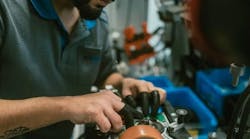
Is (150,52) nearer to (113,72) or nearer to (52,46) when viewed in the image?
(113,72)

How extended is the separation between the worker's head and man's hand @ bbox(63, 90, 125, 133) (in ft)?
0.85

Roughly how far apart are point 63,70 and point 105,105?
0.29 meters

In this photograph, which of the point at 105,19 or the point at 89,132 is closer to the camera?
the point at 89,132

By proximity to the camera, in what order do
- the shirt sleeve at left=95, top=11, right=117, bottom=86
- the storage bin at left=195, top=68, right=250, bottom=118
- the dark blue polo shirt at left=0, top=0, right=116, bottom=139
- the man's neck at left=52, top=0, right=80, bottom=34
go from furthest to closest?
the storage bin at left=195, top=68, right=250, bottom=118 → the shirt sleeve at left=95, top=11, right=117, bottom=86 → the man's neck at left=52, top=0, right=80, bottom=34 → the dark blue polo shirt at left=0, top=0, right=116, bottom=139

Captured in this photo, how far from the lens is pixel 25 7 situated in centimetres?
88

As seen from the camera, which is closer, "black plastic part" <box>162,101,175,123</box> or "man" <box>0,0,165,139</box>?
"man" <box>0,0,165,139</box>

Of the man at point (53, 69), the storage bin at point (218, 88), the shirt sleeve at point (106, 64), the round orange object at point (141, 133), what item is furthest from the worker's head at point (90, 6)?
the storage bin at point (218, 88)

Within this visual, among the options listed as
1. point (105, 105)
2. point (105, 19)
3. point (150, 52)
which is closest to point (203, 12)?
point (105, 105)

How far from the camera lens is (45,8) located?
917mm

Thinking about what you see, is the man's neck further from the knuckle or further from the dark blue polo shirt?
the knuckle

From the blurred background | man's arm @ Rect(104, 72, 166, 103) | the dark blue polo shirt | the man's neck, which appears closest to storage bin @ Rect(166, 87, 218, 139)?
the blurred background

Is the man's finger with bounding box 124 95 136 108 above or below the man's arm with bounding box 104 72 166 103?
above

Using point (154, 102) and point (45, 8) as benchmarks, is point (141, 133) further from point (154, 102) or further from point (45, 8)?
point (45, 8)

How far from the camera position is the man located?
0.77 m
